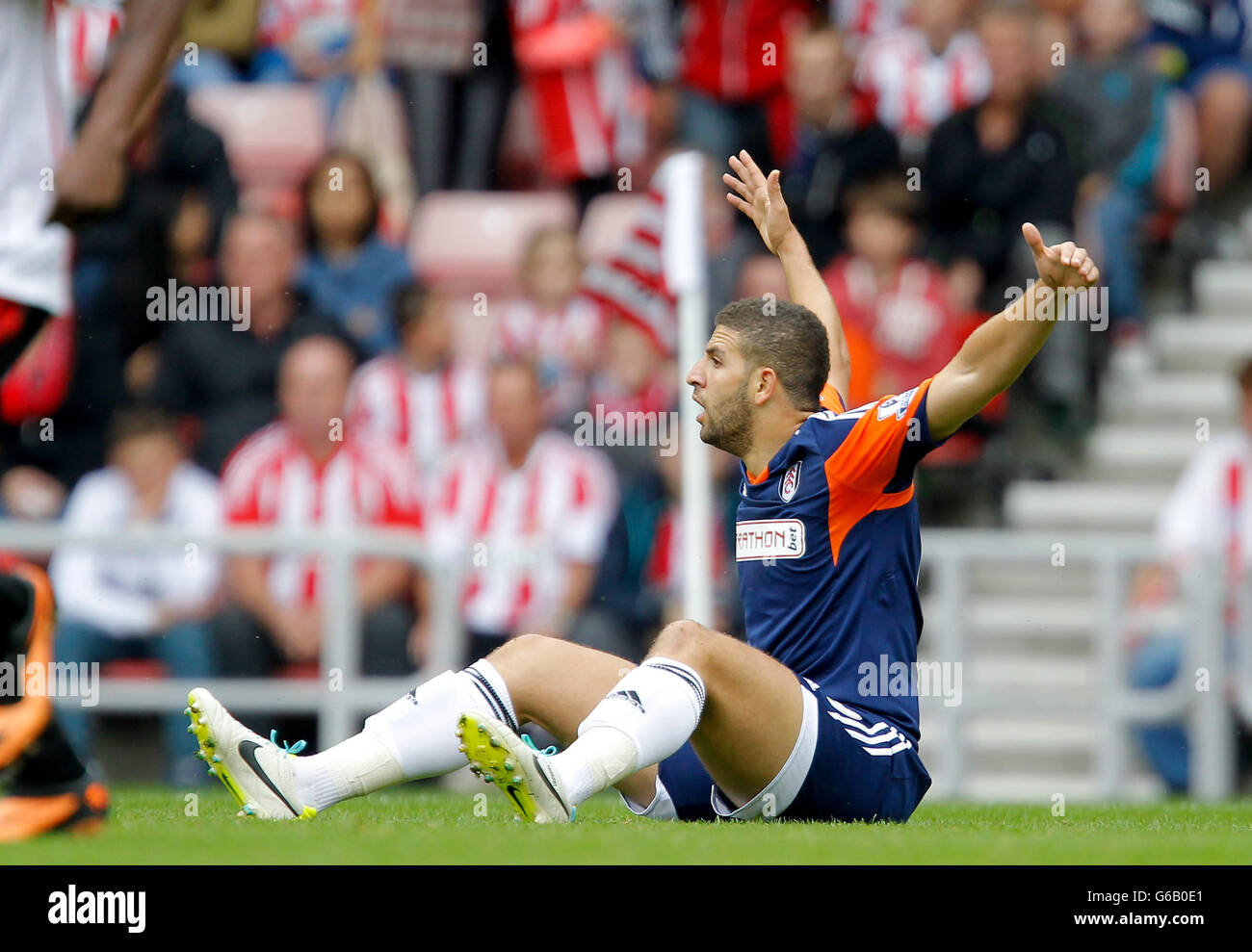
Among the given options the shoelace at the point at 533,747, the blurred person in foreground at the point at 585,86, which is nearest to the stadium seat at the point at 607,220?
the blurred person in foreground at the point at 585,86

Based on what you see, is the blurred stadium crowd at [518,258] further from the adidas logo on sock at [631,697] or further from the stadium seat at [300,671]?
the adidas logo on sock at [631,697]

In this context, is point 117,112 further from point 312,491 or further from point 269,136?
point 269,136

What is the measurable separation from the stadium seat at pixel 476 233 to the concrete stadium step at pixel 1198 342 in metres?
3.64

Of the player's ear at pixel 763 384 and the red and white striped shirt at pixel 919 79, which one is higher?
the red and white striped shirt at pixel 919 79

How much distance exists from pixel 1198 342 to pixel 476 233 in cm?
442

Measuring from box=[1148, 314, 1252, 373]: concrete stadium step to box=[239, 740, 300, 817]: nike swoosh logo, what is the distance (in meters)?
8.56

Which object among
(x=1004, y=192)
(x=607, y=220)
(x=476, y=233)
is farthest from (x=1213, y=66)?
(x=476, y=233)

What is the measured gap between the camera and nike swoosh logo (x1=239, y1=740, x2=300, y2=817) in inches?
207

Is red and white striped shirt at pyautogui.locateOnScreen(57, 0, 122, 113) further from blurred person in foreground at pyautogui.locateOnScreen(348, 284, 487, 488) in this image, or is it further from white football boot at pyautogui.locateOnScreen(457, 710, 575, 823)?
white football boot at pyautogui.locateOnScreen(457, 710, 575, 823)

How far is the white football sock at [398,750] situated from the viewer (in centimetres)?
535

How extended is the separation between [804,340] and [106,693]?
492 centimetres

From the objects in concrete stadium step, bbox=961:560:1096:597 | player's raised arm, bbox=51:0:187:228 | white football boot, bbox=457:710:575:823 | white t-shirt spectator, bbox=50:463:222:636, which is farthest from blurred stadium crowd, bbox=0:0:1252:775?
player's raised arm, bbox=51:0:187:228

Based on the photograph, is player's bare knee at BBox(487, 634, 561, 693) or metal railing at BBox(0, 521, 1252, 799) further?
metal railing at BBox(0, 521, 1252, 799)
